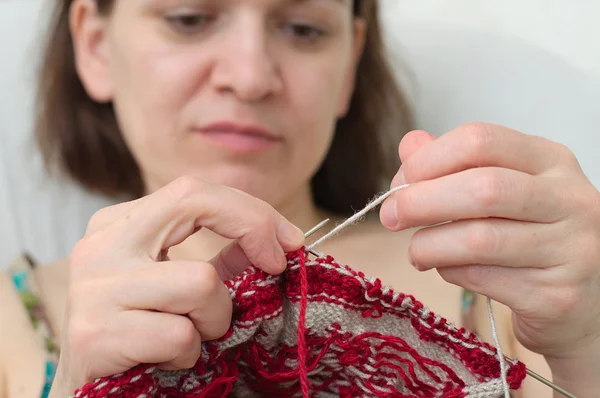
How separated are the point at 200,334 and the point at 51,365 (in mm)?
432

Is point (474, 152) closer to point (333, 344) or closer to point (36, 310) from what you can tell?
point (333, 344)

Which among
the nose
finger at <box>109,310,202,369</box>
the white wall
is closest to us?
finger at <box>109,310,202,369</box>

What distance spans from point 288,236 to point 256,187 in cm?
34

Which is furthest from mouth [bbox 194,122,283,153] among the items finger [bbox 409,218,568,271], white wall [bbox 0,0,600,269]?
white wall [bbox 0,0,600,269]

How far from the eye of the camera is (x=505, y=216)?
1.61 feet

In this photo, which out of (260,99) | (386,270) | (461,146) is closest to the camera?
(461,146)

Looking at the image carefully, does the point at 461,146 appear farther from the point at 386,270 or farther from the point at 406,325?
the point at 386,270

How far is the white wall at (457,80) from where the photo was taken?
1.06m

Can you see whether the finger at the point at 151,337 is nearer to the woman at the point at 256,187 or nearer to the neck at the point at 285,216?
the woman at the point at 256,187

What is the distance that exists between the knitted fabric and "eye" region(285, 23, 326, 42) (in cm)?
Result: 43

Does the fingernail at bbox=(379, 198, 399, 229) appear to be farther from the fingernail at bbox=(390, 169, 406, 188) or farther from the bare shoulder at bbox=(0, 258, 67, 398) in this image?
the bare shoulder at bbox=(0, 258, 67, 398)

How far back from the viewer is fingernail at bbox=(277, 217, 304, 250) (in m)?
0.51

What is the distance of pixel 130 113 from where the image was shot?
854mm

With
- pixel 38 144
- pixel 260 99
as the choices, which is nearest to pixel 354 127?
pixel 260 99
